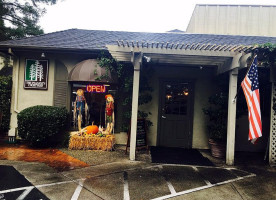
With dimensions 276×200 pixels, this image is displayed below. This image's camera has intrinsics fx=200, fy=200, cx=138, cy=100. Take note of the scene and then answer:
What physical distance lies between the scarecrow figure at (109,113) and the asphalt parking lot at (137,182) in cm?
172

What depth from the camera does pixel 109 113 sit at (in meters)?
6.78

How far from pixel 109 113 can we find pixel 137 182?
10.0ft

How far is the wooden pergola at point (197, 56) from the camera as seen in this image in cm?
513

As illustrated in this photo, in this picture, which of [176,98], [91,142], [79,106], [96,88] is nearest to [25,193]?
[91,142]

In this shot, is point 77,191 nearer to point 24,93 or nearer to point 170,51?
point 170,51

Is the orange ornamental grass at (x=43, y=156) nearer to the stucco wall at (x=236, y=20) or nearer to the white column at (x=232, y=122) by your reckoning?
the white column at (x=232, y=122)

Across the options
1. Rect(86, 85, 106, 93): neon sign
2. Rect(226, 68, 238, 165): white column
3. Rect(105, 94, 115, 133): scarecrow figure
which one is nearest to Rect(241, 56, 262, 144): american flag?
Rect(226, 68, 238, 165): white column

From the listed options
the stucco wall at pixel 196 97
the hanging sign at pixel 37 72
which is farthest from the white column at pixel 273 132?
the hanging sign at pixel 37 72

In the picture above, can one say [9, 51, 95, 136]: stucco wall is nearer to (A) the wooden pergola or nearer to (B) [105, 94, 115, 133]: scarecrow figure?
(B) [105, 94, 115, 133]: scarecrow figure

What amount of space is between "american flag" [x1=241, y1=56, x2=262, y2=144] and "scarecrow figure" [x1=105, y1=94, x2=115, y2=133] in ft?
13.2

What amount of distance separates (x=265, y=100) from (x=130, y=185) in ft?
20.0

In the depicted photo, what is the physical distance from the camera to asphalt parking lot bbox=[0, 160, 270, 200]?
3.65 metres

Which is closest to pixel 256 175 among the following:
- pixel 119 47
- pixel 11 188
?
pixel 119 47

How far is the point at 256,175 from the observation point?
4.91m
